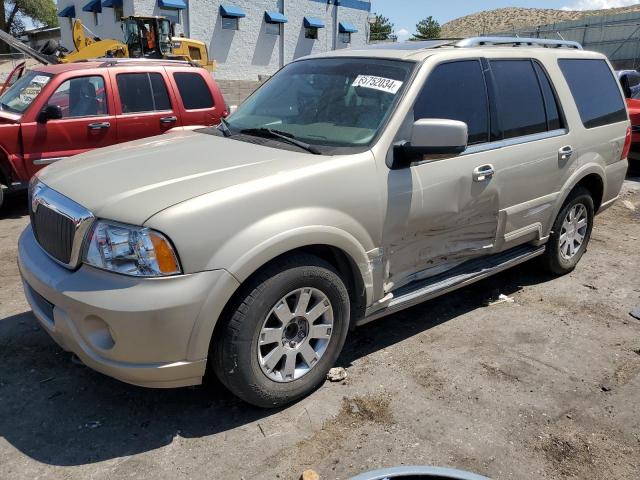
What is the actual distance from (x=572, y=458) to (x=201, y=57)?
20768 mm

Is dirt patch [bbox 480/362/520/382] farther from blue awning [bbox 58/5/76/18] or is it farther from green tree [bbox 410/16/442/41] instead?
green tree [bbox 410/16/442/41]

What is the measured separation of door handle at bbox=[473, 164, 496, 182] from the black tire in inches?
49.6

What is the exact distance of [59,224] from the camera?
9.27 ft

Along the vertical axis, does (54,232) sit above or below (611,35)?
below

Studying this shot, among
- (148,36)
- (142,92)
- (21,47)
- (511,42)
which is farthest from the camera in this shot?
(148,36)

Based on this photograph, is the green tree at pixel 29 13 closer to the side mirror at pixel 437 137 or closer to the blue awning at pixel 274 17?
the blue awning at pixel 274 17

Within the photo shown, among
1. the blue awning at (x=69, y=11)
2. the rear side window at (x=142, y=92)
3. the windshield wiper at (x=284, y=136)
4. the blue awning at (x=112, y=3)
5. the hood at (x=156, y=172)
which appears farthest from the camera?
the blue awning at (x=69, y=11)

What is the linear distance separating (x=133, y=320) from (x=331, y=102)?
1898 mm

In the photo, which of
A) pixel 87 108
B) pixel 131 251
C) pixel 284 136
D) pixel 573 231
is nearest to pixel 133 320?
pixel 131 251

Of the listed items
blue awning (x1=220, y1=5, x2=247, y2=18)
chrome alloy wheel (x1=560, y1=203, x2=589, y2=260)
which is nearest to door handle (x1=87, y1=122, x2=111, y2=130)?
chrome alloy wheel (x1=560, y1=203, x2=589, y2=260)

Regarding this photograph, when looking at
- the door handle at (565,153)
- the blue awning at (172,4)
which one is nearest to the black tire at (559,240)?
the door handle at (565,153)

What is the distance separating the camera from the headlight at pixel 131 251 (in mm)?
2488

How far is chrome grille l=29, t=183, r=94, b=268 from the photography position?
2664 mm

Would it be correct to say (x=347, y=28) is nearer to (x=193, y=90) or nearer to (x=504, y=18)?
(x=193, y=90)
